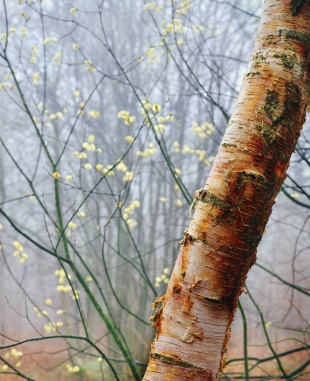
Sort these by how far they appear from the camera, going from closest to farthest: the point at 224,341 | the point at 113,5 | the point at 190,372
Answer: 1. the point at 190,372
2. the point at 224,341
3. the point at 113,5

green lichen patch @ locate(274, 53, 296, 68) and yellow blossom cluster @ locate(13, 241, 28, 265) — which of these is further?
yellow blossom cluster @ locate(13, 241, 28, 265)

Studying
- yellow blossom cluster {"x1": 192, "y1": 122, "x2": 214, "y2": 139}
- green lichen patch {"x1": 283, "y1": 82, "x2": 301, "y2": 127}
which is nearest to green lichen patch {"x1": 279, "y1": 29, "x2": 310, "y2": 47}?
green lichen patch {"x1": 283, "y1": 82, "x2": 301, "y2": 127}

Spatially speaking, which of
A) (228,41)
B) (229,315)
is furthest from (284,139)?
(228,41)

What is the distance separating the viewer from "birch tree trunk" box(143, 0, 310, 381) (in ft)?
3.85

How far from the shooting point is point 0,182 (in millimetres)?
11484

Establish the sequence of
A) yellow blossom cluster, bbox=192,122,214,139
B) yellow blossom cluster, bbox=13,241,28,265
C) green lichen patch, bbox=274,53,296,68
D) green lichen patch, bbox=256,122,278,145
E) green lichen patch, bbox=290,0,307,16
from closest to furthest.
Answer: green lichen patch, bbox=256,122,278,145 → green lichen patch, bbox=274,53,296,68 → green lichen patch, bbox=290,0,307,16 → yellow blossom cluster, bbox=13,241,28,265 → yellow blossom cluster, bbox=192,122,214,139

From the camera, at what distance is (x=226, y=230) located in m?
1.20

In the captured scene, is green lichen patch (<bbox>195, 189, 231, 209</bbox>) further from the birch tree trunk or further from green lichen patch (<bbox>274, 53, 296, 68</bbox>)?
green lichen patch (<bbox>274, 53, 296, 68</bbox>)

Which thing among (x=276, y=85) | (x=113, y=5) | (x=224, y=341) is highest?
(x=113, y=5)

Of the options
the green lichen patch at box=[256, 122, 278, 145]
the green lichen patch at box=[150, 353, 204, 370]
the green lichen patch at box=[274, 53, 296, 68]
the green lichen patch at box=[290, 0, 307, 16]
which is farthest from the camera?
the green lichen patch at box=[290, 0, 307, 16]

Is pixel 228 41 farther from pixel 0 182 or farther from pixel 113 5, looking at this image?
pixel 0 182

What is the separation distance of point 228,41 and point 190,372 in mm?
9297

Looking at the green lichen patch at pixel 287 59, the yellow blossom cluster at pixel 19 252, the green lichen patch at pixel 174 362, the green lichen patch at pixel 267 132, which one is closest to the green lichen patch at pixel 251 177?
the green lichen patch at pixel 267 132

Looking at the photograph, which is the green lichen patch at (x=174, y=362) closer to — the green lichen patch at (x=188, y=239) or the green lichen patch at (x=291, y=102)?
the green lichen patch at (x=188, y=239)
